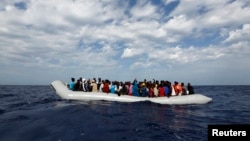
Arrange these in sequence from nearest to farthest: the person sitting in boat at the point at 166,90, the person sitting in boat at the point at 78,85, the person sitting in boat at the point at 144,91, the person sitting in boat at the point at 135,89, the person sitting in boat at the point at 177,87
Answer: the person sitting in boat at the point at 166,90, the person sitting in boat at the point at 144,91, the person sitting in boat at the point at 135,89, the person sitting in boat at the point at 177,87, the person sitting in boat at the point at 78,85

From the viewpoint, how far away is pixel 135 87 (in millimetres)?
18031

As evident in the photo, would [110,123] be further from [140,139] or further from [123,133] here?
[140,139]

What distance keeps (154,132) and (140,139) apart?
1.11m

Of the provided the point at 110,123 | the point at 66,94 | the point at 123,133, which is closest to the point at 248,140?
the point at 123,133

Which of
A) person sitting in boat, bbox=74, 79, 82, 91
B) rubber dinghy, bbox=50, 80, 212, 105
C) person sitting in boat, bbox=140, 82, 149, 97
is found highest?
person sitting in boat, bbox=74, 79, 82, 91

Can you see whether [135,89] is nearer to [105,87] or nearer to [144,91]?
[144,91]

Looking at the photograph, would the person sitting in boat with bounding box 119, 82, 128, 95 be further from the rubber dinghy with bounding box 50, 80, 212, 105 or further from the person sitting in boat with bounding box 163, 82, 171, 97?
the person sitting in boat with bounding box 163, 82, 171, 97

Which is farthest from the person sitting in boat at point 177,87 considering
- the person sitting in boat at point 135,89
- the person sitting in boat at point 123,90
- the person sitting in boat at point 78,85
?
the person sitting in boat at point 78,85

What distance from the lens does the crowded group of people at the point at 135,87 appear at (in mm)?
17836

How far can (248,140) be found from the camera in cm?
583

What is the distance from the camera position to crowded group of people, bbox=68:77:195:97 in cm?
1784

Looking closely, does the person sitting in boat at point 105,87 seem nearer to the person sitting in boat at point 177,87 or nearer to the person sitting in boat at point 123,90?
the person sitting in boat at point 123,90

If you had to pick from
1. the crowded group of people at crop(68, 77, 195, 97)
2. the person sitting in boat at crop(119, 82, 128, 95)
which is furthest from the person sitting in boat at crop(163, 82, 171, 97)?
the person sitting in boat at crop(119, 82, 128, 95)

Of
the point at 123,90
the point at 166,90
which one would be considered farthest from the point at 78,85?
the point at 166,90
